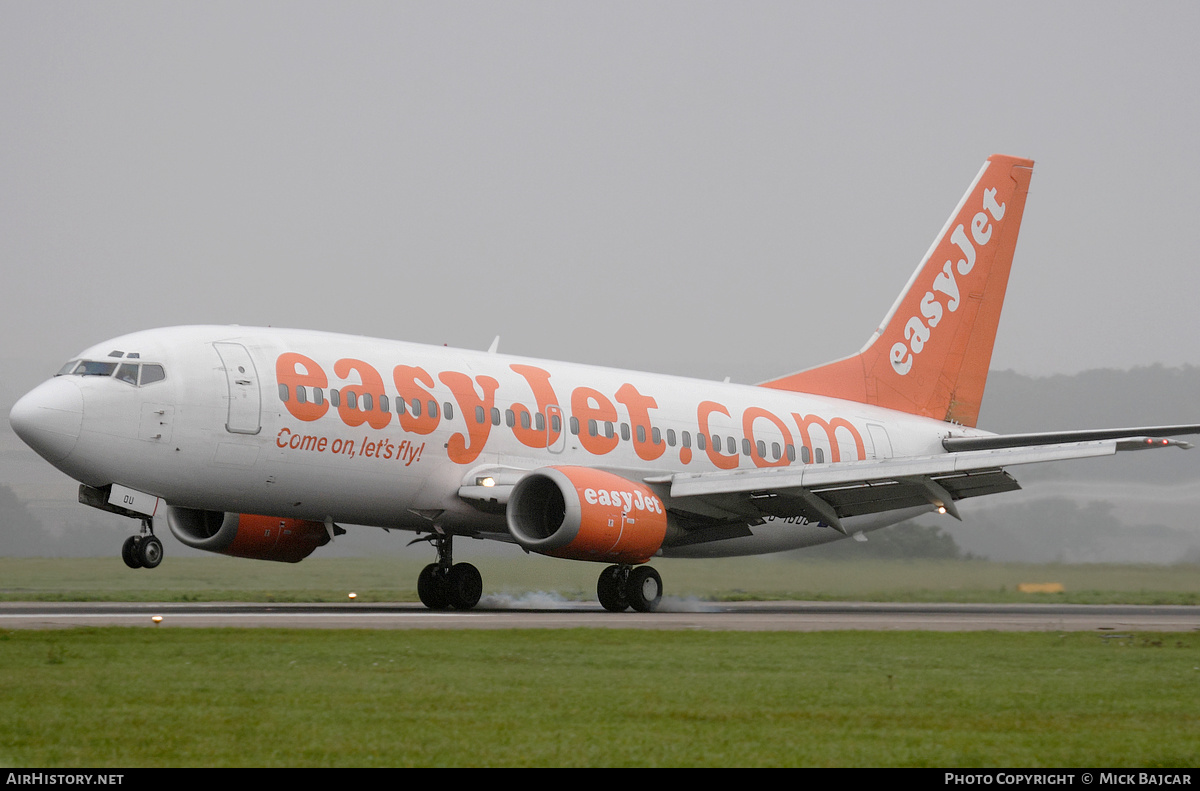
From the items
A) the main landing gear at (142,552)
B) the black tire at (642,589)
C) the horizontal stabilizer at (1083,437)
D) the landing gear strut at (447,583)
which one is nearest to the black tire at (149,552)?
the main landing gear at (142,552)

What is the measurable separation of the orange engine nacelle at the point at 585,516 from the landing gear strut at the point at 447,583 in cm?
250

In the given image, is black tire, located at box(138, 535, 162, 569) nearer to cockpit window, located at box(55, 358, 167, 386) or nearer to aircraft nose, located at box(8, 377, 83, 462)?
aircraft nose, located at box(8, 377, 83, 462)

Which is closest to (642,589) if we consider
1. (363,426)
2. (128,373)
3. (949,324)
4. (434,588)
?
(434,588)

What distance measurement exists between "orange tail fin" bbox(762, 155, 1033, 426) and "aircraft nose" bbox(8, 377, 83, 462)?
1555 centimetres

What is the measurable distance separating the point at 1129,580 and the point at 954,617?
702 centimetres

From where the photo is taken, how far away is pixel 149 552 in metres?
20.0

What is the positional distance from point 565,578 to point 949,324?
11.0m

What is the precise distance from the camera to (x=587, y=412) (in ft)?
84.3

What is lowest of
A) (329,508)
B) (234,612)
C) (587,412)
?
(234,612)

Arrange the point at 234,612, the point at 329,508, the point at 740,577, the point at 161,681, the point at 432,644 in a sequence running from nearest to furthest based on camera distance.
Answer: the point at 161,681
the point at 432,644
the point at 234,612
the point at 329,508
the point at 740,577

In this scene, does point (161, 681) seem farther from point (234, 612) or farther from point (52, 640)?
point (234, 612)

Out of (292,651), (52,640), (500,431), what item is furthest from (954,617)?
(52,640)

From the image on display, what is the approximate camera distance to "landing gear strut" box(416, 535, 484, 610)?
25219 mm

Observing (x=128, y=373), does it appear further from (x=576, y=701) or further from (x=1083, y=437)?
(x=1083, y=437)
